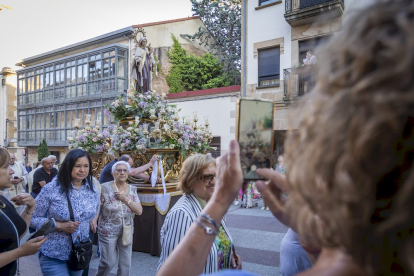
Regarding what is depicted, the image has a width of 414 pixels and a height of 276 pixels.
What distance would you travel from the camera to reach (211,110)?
14.3 m

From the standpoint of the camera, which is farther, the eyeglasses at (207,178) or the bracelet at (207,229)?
the eyeglasses at (207,178)

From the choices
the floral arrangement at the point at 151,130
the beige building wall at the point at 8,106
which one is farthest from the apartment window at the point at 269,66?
the beige building wall at the point at 8,106

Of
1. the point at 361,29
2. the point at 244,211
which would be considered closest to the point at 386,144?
the point at 361,29

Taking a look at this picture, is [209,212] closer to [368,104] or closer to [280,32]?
[368,104]

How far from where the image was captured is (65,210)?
10.6 feet

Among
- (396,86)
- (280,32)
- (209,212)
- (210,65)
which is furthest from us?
(210,65)

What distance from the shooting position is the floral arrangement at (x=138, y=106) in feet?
21.8

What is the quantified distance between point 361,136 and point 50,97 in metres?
27.4

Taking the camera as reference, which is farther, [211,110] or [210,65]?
[210,65]

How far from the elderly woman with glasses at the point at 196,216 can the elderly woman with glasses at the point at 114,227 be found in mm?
1796

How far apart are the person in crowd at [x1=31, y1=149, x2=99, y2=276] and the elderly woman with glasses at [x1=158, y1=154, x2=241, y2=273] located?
139 cm

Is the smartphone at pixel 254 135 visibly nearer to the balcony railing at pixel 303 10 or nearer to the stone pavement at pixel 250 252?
the stone pavement at pixel 250 252

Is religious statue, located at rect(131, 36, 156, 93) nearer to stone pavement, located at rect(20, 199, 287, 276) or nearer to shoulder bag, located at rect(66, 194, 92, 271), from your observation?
stone pavement, located at rect(20, 199, 287, 276)

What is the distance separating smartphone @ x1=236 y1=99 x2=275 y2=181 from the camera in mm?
1178
